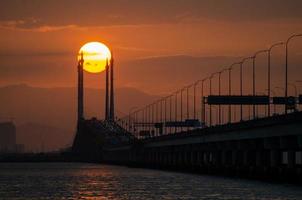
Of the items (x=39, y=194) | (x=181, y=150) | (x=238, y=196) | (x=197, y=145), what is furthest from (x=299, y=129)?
(x=181, y=150)

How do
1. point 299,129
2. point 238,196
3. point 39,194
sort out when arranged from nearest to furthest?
point 238,196, point 39,194, point 299,129

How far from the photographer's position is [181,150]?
196 m

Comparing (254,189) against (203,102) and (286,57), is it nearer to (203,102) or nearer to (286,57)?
(286,57)

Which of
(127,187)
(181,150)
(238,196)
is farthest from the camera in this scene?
(181,150)

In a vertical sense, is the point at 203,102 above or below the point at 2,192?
above

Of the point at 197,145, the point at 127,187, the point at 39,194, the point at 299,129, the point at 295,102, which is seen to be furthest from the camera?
the point at 197,145

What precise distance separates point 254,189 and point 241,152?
44960 millimetres

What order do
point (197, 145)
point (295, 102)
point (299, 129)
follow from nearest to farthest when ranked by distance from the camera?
point (299, 129) → point (295, 102) → point (197, 145)

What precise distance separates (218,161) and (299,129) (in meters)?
55.6

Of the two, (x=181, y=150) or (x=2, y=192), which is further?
(x=181, y=150)

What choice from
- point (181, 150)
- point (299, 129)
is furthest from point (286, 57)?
point (181, 150)

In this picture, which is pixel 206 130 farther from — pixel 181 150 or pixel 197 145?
pixel 181 150

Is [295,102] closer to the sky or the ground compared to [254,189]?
closer to the sky

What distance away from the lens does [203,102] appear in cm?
16738
